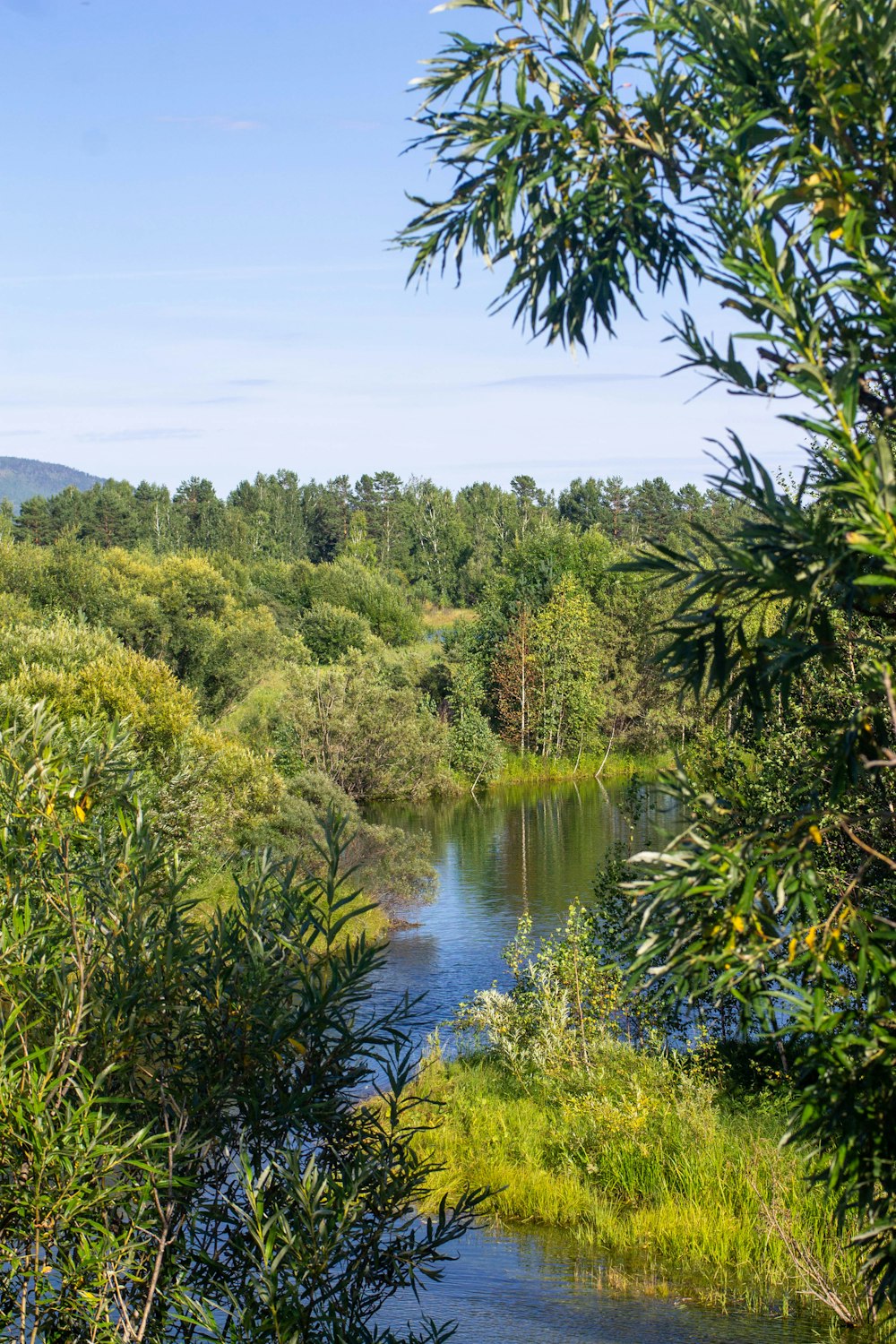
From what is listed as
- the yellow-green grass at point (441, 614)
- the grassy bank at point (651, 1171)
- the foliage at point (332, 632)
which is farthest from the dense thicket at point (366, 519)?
the grassy bank at point (651, 1171)

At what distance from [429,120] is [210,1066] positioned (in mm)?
4773

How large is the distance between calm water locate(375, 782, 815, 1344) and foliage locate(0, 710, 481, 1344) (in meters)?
2.32

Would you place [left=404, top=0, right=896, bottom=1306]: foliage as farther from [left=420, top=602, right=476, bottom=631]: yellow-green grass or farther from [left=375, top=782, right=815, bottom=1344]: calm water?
[left=420, top=602, right=476, bottom=631]: yellow-green grass

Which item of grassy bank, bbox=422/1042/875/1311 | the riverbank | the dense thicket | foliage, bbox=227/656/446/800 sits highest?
the dense thicket

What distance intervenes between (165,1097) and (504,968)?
21.1m

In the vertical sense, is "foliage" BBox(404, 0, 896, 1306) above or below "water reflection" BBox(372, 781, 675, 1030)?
above

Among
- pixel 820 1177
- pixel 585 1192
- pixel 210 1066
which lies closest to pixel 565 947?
pixel 585 1192

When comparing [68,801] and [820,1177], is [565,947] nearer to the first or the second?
[68,801]

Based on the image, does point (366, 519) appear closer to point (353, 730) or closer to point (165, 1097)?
point (353, 730)

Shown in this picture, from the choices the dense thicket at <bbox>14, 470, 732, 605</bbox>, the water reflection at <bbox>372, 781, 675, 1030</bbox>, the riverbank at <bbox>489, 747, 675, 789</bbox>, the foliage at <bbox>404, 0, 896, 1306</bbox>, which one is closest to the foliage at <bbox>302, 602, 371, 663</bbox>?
the riverbank at <bbox>489, 747, 675, 789</bbox>

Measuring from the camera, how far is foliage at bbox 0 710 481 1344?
17.5 feet

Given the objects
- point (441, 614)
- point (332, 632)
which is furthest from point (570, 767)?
point (441, 614)

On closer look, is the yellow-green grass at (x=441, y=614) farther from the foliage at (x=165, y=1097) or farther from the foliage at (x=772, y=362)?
the foliage at (x=772, y=362)

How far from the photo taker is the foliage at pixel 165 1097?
532cm
